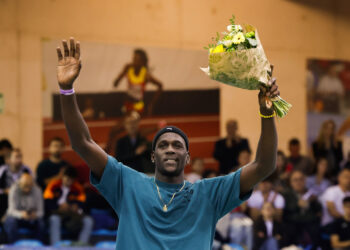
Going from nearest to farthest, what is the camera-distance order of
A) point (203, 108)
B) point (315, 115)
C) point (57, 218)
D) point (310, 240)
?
point (57, 218) < point (310, 240) < point (203, 108) < point (315, 115)

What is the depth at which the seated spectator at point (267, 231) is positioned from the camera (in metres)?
8.77

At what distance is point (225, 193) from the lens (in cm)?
374

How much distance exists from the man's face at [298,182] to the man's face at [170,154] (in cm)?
593

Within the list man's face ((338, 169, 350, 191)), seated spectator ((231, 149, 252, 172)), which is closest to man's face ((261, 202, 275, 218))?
seated spectator ((231, 149, 252, 172))

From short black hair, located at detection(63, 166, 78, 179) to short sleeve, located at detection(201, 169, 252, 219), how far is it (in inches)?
210

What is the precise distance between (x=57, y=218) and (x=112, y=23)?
12.8 ft

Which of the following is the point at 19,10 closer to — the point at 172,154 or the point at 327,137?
the point at 327,137

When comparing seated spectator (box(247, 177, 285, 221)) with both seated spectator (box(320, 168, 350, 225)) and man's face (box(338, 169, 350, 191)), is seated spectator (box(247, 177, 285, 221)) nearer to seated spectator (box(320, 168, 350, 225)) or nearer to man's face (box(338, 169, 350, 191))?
seated spectator (box(320, 168, 350, 225))

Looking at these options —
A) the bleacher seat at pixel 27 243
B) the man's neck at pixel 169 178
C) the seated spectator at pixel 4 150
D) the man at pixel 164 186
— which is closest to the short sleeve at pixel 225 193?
the man at pixel 164 186

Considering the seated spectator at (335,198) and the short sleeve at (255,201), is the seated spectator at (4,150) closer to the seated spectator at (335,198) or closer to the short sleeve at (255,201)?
the short sleeve at (255,201)

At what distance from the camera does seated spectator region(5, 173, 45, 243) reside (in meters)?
8.47

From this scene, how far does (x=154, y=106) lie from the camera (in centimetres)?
1135

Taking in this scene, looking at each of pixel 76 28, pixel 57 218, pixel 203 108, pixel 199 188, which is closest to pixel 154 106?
pixel 203 108

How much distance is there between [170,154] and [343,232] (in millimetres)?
5809
